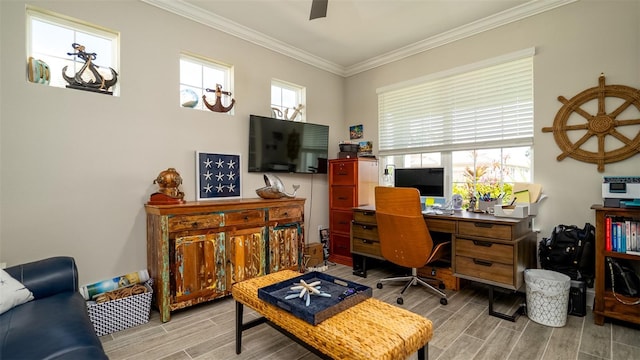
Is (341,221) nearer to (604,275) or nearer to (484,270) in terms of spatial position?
(484,270)

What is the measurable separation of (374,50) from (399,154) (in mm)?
1424

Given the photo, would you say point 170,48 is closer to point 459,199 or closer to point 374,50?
point 374,50

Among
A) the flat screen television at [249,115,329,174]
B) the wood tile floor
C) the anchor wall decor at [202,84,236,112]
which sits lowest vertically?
the wood tile floor

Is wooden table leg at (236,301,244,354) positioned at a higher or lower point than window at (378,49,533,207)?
lower

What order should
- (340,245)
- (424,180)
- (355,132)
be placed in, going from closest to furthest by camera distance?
(424,180) < (340,245) < (355,132)

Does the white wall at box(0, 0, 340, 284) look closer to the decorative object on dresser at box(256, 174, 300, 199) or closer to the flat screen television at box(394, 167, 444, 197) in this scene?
the decorative object on dresser at box(256, 174, 300, 199)

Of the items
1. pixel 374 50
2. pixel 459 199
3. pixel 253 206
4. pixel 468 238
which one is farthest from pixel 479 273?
pixel 374 50

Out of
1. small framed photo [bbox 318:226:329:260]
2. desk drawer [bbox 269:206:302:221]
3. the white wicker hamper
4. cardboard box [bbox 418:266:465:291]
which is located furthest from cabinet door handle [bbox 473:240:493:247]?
the white wicker hamper

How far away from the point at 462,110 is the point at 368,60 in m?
1.54

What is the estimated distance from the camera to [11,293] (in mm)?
1460

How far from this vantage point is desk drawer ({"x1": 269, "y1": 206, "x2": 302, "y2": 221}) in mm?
2930

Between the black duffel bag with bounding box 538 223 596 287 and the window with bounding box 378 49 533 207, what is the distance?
640 millimetres

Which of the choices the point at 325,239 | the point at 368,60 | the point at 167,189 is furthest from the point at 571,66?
the point at 167,189

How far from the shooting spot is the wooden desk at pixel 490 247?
2291mm
